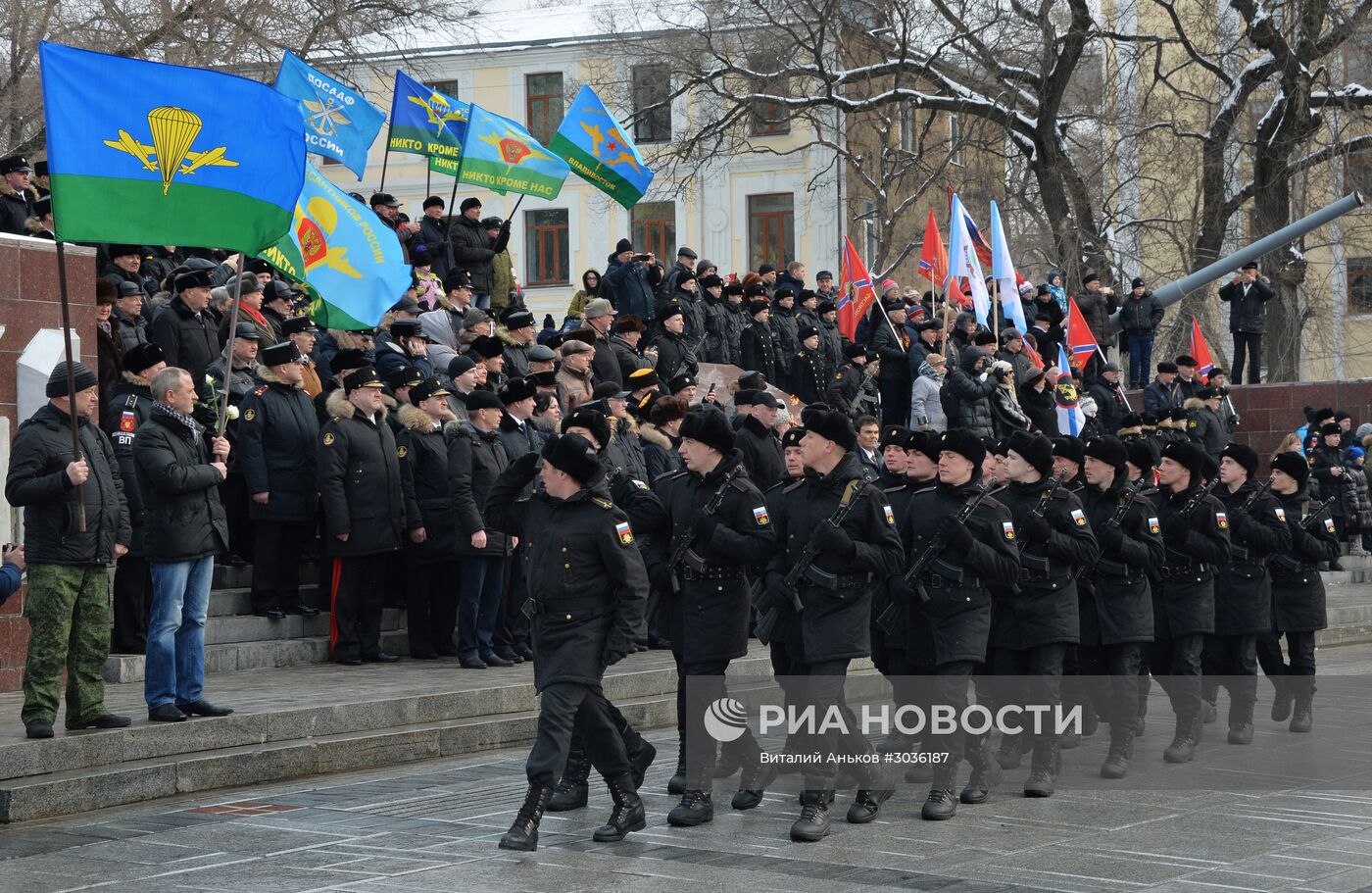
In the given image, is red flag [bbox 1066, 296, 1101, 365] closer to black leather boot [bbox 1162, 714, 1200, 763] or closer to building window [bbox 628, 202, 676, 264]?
black leather boot [bbox 1162, 714, 1200, 763]

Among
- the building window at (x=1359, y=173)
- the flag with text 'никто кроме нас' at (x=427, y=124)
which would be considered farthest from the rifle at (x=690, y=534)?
the building window at (x=1359, y=173)

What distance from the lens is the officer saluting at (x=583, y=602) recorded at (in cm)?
830

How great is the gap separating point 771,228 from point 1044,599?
139 ft

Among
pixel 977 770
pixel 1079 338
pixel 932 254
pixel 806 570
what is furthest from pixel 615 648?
pixel 1079 338

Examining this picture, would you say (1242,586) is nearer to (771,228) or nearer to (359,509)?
(359,509)

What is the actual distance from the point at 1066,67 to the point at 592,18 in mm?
23426

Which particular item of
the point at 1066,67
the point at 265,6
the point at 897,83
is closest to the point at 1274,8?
the point at 1066,67

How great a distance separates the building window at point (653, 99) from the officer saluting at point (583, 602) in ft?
106

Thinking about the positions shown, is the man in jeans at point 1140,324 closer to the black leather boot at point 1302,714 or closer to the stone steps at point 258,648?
the black leather boot at point 1302,714

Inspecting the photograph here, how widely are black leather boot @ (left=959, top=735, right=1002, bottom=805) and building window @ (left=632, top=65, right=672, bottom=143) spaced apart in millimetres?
31799

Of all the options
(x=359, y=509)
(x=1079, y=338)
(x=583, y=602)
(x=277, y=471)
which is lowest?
(x=583, y=602)

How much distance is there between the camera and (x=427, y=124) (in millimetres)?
18203

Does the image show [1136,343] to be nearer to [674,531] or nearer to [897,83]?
[897,83]

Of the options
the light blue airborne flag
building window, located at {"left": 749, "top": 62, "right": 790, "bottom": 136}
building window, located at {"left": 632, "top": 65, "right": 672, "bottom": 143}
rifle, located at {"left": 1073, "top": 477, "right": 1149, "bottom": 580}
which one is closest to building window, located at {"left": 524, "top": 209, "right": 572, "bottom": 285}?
building window, located at {"left": 632, "top": 65, "right": 672, "bottom": 143}
